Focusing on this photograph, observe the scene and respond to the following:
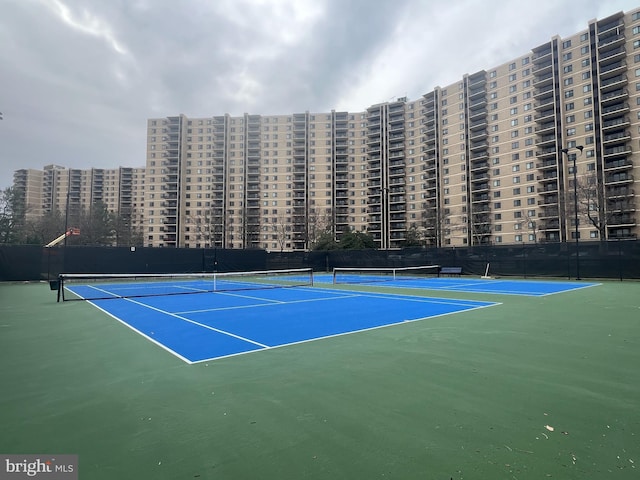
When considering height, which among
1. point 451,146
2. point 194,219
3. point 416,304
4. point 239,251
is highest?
point 451,146

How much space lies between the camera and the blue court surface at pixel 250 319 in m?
5.98

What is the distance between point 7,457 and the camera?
101 inches

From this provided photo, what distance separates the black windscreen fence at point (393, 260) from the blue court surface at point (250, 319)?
46.9 ft

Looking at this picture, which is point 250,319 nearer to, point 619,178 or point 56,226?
point 56,226

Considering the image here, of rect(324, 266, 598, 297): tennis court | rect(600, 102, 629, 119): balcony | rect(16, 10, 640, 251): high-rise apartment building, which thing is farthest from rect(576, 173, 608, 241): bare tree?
rect(324, 266, 598, 297): tennis court

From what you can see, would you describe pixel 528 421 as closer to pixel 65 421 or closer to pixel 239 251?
pixel 65 421

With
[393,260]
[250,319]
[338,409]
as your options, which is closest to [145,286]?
[250,319]

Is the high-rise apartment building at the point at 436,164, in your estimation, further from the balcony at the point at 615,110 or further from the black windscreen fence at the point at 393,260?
the black windscreen fence at the point at 393,260

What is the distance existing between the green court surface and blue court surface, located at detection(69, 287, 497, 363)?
1.76 feet

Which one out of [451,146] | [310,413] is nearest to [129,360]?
[310,413]

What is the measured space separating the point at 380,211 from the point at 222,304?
273 feet

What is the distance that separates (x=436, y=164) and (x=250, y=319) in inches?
3148

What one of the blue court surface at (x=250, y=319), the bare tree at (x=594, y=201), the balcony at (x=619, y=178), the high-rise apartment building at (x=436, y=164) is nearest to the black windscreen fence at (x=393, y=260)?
Answer: the blue court surface at (x=250, y=319)

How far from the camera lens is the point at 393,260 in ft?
101
